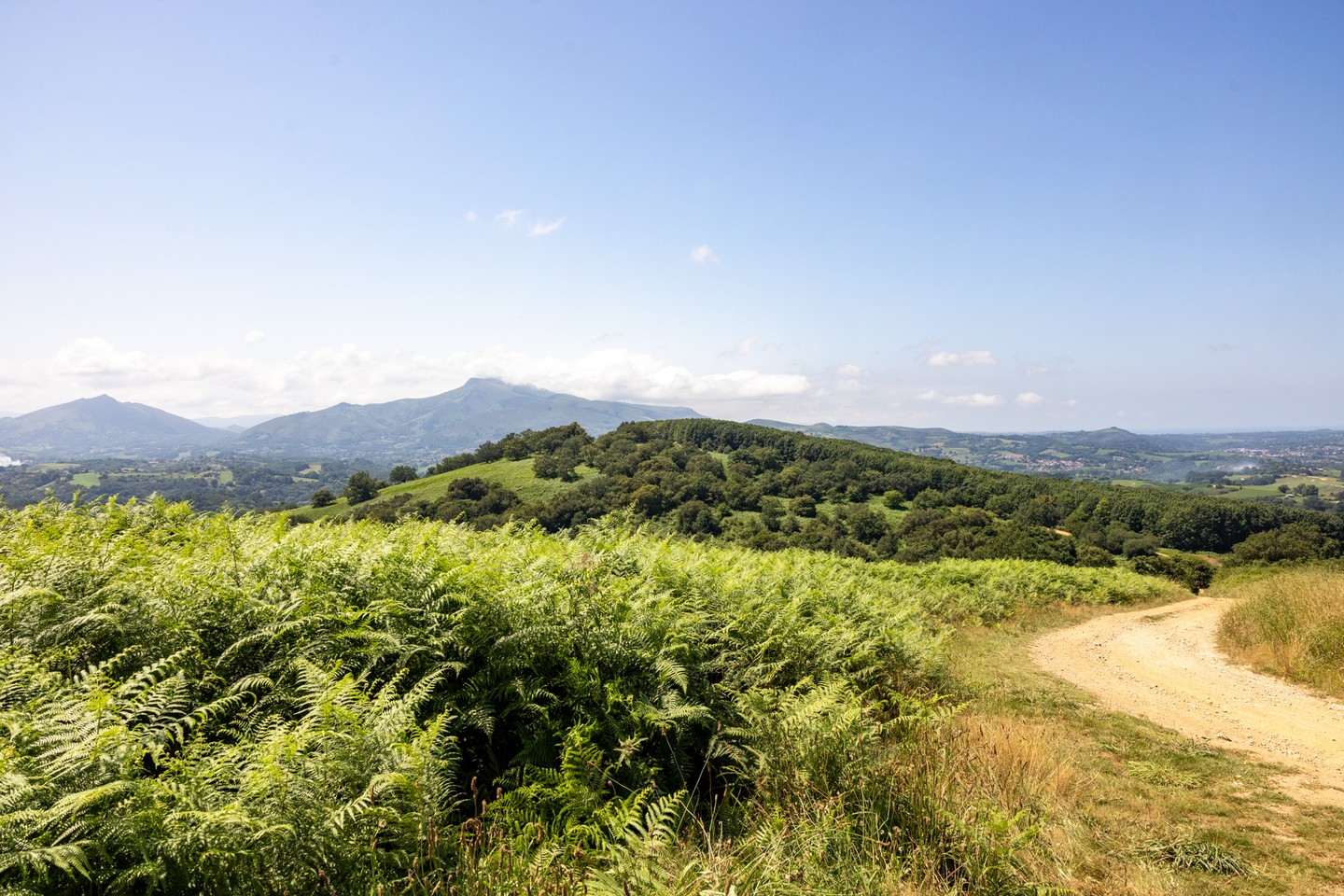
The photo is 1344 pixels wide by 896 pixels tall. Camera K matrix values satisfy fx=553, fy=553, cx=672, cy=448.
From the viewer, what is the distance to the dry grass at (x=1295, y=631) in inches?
390

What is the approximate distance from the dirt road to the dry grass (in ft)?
1.32

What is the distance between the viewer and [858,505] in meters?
75.9

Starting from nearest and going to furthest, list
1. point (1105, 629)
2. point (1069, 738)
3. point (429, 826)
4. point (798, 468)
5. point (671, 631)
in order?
point (429, 826), point (671, 631), point (1069, 738), point (1105, 629), point (798, 468)

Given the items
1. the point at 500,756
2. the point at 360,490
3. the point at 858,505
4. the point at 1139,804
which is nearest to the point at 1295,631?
the point at 1139,804

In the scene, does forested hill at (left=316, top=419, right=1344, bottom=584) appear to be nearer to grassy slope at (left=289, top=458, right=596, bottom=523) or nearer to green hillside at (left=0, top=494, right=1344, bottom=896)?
grassy slope at (left=289, top=458, right=596, bottom=523)

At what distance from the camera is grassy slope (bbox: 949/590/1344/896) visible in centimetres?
404

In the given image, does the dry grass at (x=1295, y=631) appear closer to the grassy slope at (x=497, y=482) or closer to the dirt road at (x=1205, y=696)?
the dirt road at (x=1205, y=696)

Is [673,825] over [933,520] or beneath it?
over

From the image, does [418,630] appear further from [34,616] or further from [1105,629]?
[1105,629]

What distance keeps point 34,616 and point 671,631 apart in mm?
4672

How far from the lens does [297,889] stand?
2.49m

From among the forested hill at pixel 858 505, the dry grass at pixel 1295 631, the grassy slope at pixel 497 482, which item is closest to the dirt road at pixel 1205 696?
the dry grass at pixel 1295 631

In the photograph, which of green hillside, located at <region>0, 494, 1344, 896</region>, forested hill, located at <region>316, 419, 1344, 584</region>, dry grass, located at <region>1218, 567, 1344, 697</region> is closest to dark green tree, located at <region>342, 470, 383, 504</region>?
forested hill, located at <region>316, 419, 1344, 584</region>

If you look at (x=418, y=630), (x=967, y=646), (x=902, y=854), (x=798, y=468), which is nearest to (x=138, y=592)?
(x=418, y=630)
